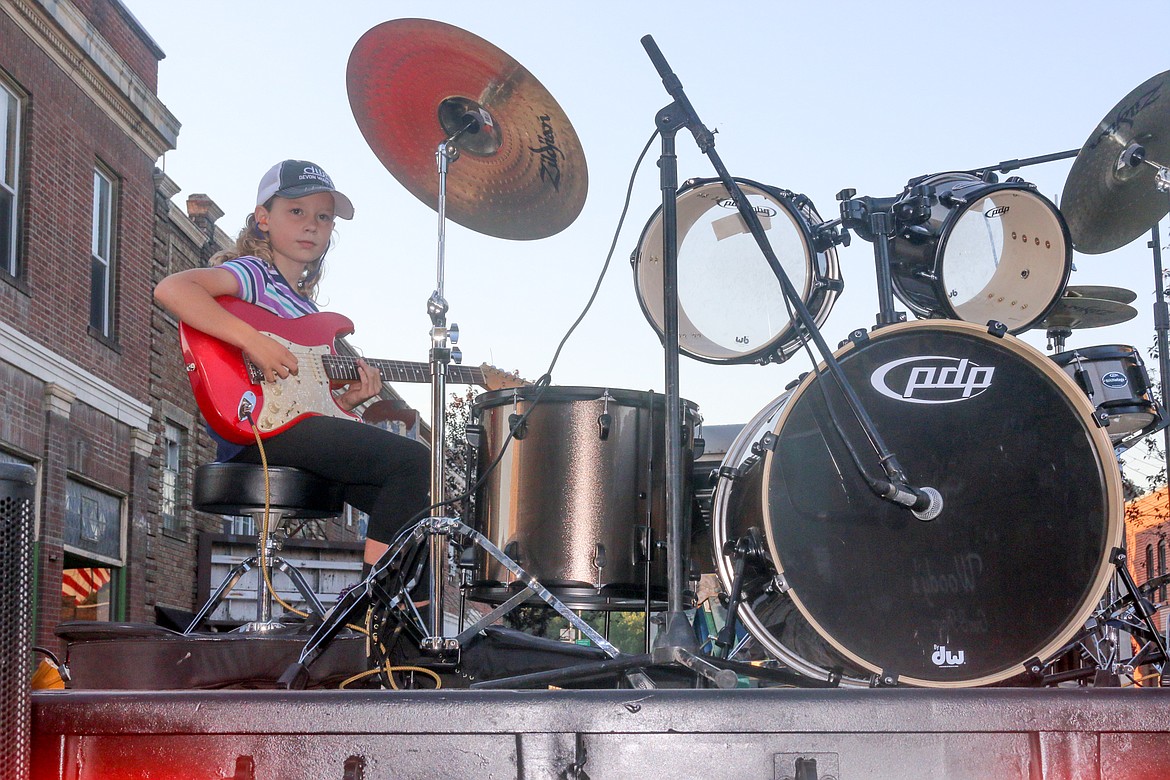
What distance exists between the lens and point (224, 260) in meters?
3.68

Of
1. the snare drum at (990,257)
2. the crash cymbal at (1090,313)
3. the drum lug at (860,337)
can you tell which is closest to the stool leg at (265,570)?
the drum lug at (860,337)

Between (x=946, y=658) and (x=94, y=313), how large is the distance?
11459mm

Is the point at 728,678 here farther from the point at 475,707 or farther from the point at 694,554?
the point at 694,554

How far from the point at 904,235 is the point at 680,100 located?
0.84m

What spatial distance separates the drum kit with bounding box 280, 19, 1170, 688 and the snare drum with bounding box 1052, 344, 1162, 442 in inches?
16.5

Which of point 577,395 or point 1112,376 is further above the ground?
point 1112,376

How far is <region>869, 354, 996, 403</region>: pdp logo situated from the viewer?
2795 millimetres

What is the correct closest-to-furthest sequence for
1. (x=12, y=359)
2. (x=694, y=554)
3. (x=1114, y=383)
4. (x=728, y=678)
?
(x=728, y=678)
(x=694, y=554)
(x=1114, y=383)
(x=12, y=359)

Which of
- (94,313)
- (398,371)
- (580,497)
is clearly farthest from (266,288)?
(94,313)

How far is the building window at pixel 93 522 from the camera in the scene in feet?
38.2

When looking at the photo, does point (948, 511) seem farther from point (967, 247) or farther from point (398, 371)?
point (398, 371)

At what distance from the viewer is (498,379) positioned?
367 cm

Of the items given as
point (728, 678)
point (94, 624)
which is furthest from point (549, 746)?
point (94, 624)

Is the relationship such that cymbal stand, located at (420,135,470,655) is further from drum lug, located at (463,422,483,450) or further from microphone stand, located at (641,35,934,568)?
microphone stand, located at (641,35,934,568)
